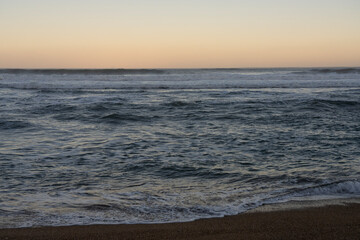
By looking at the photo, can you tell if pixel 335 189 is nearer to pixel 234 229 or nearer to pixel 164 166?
pixel 234 229

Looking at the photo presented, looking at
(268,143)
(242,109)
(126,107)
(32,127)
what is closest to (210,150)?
(268,143)

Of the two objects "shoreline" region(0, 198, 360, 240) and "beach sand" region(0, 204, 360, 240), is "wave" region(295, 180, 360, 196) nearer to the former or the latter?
"shoreline" region(0, 198, 360, 240)

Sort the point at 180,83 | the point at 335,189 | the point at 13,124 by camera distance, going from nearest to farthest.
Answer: the point at 335,189, the point at 13,124, the point at 180,83

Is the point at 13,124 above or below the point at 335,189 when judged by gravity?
above

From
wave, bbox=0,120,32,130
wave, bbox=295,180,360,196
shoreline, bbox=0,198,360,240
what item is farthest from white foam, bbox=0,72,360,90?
shoreline, bbox=0,198,360,240

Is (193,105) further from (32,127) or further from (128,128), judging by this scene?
(32,127)

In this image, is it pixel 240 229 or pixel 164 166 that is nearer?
pixel 240 229

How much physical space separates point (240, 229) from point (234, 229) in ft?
0.19

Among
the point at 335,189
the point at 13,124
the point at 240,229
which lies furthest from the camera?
the point at 13,124

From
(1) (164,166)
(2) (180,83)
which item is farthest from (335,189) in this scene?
(2) (180,83)

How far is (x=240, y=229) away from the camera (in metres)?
3.63

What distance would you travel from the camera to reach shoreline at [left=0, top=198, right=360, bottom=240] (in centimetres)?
346

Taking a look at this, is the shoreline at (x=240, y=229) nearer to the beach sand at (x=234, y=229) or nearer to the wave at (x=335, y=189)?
the beach sand at (x=234, y=229)

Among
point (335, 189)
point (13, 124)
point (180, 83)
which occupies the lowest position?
point (335, 189)
